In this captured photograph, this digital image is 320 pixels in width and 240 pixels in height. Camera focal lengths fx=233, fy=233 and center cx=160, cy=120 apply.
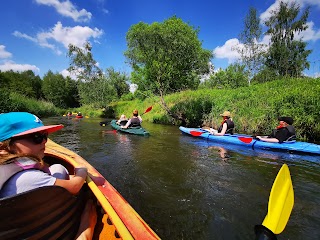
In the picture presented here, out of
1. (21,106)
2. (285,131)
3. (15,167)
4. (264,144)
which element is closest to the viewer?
(15,167)

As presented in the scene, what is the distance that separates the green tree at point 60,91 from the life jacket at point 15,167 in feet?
153

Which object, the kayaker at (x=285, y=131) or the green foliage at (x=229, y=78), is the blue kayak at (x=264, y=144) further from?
the green foliage at (x=229, y=78)

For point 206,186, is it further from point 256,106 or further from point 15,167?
point 256,106

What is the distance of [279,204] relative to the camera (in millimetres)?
1998

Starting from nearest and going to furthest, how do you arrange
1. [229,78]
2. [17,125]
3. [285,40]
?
[17,125], [285,40], [229,78]

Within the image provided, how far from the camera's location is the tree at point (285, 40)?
2591cm

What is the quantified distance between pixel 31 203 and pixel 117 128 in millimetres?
10490

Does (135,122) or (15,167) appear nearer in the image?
(15,167)

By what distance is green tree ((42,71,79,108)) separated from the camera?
45.5 meters

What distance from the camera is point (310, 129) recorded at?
888 centimetres

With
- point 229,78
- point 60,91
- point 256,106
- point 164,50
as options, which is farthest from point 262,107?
point 60,91

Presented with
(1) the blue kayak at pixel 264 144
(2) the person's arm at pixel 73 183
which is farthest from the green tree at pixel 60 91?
(2) the person's arm at pixel 73 183

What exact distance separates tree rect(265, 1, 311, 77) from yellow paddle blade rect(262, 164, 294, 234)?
27921 mm

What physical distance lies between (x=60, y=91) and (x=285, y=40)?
39220 millimetres
